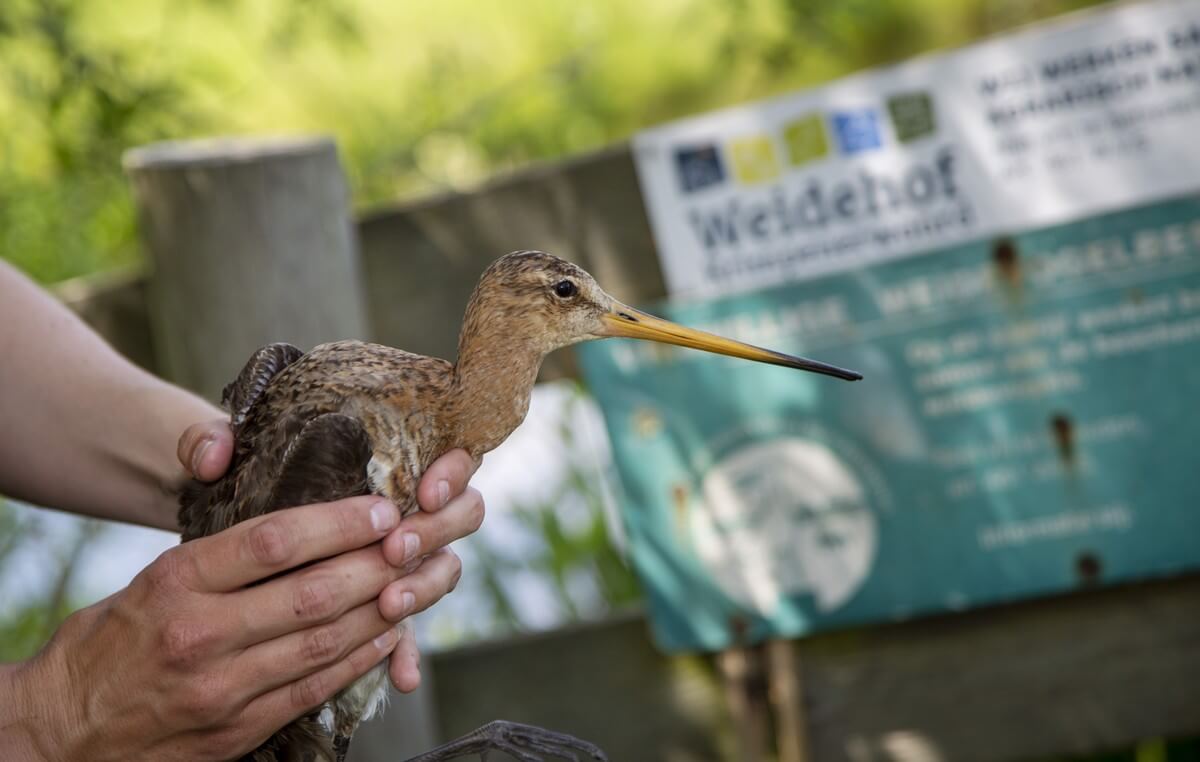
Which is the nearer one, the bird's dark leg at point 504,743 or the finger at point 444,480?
the finger at point 444,480

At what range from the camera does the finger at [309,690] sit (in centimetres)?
136

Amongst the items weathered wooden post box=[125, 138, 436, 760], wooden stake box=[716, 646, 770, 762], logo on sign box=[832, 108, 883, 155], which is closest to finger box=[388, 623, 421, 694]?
weathered wooden post box=[125, 138, 436, 760]

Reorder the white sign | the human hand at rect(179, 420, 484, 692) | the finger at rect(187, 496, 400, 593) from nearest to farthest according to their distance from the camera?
the finger at rect(187, 496, 400, 593) < the human hand at rect(179, 420, 484, 692) < the white sign

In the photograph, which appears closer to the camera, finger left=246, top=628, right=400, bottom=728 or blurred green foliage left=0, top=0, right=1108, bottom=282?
finger left=246, top=628, right=400, bottom=728

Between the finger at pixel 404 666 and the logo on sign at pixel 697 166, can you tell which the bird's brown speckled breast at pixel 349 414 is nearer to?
the finger at pixel 404 666

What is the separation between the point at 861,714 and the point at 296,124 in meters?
2.67

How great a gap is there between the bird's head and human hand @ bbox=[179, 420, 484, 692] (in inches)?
6.5

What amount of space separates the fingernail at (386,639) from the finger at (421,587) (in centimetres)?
4

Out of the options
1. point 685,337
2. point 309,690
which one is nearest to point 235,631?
point 309,690

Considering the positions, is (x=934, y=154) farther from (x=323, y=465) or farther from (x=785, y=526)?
(x=323, y=465)

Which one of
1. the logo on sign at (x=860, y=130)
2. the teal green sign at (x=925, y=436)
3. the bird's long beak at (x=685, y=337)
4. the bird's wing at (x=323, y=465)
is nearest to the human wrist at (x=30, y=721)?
the bird's wing at (x=323, y=465)

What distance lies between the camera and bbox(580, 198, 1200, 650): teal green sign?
7.38ft

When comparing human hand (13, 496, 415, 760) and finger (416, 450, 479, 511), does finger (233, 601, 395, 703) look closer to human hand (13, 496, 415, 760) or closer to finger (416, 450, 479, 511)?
human hand (13, 496, 415, 760)

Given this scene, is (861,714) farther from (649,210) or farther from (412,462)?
(412,462)
